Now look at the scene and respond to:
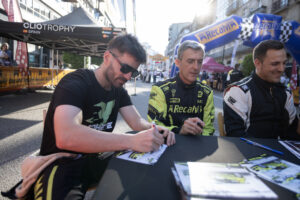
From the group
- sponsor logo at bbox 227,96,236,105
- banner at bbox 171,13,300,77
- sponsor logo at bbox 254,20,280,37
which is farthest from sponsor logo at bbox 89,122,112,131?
sponsor logo at bbox 254,20,280,37

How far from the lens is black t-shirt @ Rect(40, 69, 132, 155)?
122 cm

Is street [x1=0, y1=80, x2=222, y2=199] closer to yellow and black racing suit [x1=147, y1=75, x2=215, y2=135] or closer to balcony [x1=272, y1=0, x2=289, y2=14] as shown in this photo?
yellow and black racing suit [x1=147, y1=75, x2=215, y2=135]

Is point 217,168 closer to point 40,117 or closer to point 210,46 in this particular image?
point 40,117

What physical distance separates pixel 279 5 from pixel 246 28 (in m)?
15.4

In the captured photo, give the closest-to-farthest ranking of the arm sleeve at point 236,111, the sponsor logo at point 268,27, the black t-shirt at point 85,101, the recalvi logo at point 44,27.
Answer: the black t-shirt at point 85,101
the arm sleeve at point 236,111
the recalvi logo at point 44,27
the sponsor logo at point 268,27

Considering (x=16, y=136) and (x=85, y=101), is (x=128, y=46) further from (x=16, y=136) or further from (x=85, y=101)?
(x=16, y=136)

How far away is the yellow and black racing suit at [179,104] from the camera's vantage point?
217 centimetres

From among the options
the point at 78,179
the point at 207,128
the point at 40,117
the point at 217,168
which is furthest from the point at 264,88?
the point at 40,117

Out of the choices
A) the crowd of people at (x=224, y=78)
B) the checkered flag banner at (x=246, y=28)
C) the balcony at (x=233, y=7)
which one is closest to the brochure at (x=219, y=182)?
the checkered flag banner at (x=246, y=28)

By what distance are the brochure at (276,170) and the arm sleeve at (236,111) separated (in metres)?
0.78

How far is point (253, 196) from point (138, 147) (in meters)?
0.60

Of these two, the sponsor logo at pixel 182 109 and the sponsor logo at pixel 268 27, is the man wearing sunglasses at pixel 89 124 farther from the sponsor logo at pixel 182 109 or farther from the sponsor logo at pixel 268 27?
the sponsor logo at pixel 268 27

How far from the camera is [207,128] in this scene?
2.14 m

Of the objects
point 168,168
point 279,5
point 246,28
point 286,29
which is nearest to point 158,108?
point 168,168
